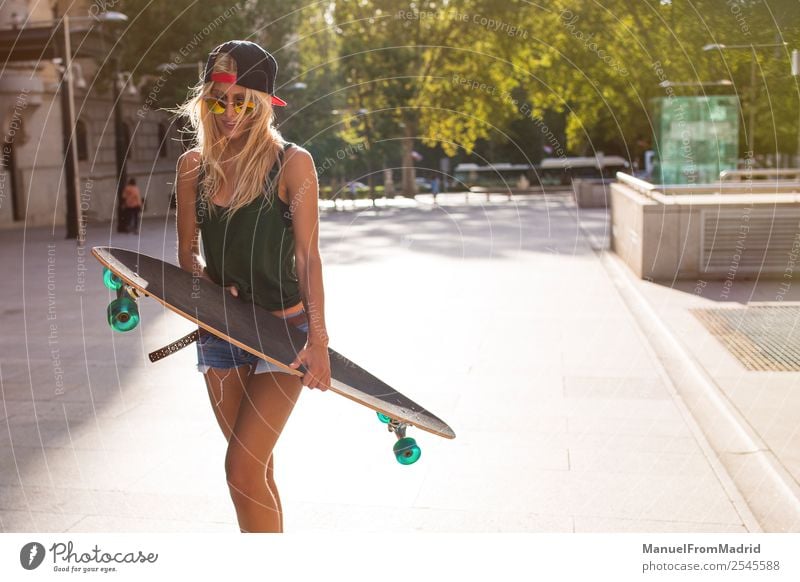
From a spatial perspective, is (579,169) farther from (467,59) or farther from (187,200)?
(187,200)

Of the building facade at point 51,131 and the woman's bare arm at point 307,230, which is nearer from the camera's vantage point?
the woman's bare arm at point 307,230

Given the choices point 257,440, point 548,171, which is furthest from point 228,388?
point 548,171

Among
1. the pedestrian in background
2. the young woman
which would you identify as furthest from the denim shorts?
the pedestrian in background

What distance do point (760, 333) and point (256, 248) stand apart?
704cm

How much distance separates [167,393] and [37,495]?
239 centimetres

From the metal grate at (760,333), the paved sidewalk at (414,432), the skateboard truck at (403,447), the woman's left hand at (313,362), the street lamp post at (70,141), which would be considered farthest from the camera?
the street lamp post at (70,141)

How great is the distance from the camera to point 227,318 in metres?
3.15

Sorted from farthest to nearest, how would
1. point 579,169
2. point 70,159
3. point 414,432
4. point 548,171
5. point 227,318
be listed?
point 548,171 → point 579,169 → point 70,159 → point 414,432 → point 227,318

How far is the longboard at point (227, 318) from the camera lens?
305cm

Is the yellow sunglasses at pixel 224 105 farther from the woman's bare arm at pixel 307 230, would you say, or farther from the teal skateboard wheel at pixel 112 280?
the teal skateboard wheel at pixel 112 280

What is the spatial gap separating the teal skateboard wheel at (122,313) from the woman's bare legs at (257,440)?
0.46 meters

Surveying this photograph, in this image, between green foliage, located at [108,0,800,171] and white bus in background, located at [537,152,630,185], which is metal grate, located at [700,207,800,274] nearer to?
green foliage, located at [108,0,800,171]

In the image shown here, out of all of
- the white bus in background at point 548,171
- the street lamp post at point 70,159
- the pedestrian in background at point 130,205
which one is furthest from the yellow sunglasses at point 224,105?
the white bus in background at point 548,171

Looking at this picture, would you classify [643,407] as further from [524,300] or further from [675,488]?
[524,300]
